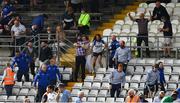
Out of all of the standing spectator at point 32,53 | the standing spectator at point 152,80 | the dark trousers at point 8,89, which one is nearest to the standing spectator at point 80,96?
the standing spectator at point 152,80

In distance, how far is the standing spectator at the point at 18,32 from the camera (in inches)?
1517

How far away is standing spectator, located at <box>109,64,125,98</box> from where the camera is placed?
1336 inches

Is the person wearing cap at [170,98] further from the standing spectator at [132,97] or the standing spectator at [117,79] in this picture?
the standing spectator at [117,79]

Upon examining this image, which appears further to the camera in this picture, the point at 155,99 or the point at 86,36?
the point at 86,36

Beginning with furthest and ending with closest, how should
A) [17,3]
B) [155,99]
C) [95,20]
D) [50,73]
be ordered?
[17,3] < [95,20] < [50,73] < [155,99]

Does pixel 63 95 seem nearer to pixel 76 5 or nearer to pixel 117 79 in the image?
pixel 117 79

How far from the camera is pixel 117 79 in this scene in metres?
33.9

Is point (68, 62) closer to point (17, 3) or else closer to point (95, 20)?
point (95, 20)

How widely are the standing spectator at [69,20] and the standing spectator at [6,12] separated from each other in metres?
2.23

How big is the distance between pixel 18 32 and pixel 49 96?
20.7ft

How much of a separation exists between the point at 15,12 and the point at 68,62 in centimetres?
519

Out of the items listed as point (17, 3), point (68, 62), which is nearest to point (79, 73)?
point (68, 62)

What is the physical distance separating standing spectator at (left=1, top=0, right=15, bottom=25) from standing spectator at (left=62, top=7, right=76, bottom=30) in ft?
7.32

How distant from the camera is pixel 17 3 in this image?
42688 millimetres
